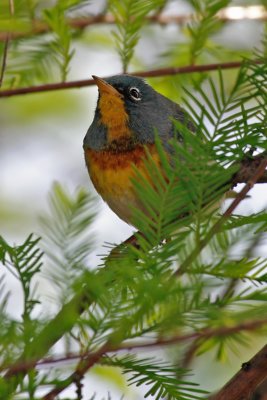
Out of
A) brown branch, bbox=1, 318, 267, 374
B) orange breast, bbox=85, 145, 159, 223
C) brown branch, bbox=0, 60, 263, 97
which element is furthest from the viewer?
orange breast, bbox=85, 145, 159, 223

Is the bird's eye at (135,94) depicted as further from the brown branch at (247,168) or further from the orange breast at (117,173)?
the brown branch at (247,168)

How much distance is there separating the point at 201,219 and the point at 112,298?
0.40 metres

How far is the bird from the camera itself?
4.09m

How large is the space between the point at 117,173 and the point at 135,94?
1.95 ft

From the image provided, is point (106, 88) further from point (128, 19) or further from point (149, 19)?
point (128, 19)

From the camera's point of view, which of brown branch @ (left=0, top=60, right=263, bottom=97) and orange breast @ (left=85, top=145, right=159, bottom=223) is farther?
orange breast @ (left=85, top=145, right=159, bottom=223)

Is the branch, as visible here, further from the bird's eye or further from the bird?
the bird's eye

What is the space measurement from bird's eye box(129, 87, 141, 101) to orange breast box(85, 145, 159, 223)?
395 mm

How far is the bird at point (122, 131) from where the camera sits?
4086 mm

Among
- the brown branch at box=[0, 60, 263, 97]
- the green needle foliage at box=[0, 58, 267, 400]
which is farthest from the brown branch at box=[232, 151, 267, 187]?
the brown branch at box=[0, 60, 263, 97]

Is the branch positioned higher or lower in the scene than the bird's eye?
lower

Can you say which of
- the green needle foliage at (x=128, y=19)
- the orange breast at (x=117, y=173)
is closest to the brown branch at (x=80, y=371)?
the green needle foliage at (x=128, y=19)

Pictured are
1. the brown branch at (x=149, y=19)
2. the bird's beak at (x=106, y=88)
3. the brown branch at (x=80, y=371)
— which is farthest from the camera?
the brown branch at (x=149, y=19)

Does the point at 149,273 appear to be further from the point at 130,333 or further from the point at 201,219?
the point at 201,219
